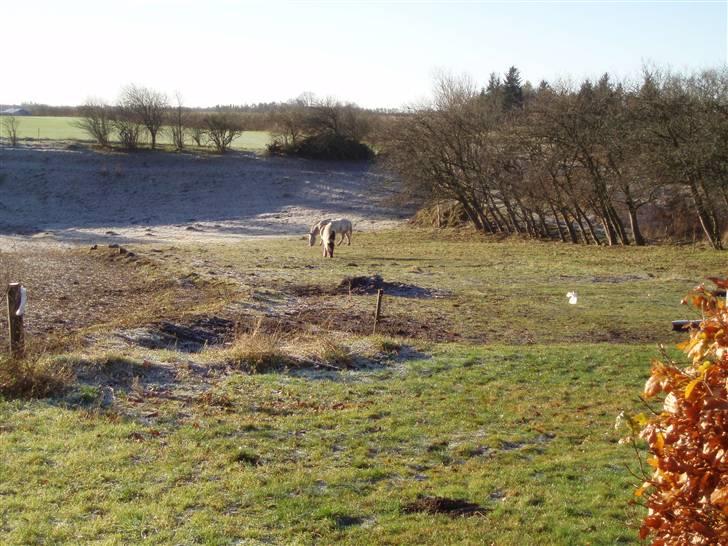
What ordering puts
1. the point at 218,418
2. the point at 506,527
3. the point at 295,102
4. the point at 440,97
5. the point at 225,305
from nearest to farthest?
1. the point at 506,527
2. the point at 218,418
3. the point at 225,305
4. the point at 440,97
5. the point at 295,102

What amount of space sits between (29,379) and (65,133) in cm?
7683

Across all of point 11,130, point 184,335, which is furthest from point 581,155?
point 11,130

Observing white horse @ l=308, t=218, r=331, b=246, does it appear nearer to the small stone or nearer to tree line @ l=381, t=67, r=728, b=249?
tree line @ l=381, t=67, r=728, b=249

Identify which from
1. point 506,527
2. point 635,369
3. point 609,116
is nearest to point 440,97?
point 609,116

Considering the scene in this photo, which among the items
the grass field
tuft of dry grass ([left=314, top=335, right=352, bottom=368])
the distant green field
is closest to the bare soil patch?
the grass field

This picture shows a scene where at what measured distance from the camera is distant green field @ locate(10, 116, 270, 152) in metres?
77.8

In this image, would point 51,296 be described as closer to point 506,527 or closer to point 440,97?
A: point 506,527

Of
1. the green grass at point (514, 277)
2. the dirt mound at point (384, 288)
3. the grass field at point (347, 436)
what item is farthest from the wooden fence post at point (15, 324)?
the dirt mound at point (384, 288)

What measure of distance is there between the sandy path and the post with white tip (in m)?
34.6

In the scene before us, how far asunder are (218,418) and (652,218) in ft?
127

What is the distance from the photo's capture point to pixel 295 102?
254ft

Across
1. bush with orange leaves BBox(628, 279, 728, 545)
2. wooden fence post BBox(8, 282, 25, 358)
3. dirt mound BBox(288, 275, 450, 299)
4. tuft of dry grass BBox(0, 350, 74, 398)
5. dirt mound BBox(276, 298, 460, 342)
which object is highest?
bush with orange leaves BBox(628, 279, 728, 545)

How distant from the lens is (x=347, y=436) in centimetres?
1035

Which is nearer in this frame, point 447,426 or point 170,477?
point 170,477
